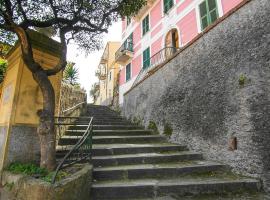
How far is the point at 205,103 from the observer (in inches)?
220

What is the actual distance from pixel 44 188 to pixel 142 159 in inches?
107

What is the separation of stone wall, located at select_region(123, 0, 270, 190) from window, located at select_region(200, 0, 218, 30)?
340 cm

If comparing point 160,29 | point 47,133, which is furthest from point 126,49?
point 47,133

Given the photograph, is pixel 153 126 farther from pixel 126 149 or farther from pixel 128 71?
pixel 128 71

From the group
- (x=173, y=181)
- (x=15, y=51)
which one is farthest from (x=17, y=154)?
(x=173, y=181)

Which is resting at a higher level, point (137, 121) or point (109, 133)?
point (137, 121)

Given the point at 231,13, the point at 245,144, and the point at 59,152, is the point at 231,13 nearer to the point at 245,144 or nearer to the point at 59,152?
the point at 245,144

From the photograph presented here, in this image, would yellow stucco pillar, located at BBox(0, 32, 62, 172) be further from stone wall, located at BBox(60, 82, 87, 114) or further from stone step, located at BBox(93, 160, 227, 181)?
stone wall, located at BBox(60, 82, 87, 114)

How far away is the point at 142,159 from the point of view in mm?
5203

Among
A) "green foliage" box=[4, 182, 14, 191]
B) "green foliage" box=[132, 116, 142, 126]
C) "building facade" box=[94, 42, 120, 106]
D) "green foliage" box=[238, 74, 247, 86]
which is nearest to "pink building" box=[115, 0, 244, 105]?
"green foliage" box=[132, 116, 142, 126]

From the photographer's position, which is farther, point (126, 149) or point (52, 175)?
point (126, 149)

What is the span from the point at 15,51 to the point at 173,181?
4.70 m

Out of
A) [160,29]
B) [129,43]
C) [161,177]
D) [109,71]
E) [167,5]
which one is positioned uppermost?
[109,71]

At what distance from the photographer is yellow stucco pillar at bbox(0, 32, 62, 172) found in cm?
430
